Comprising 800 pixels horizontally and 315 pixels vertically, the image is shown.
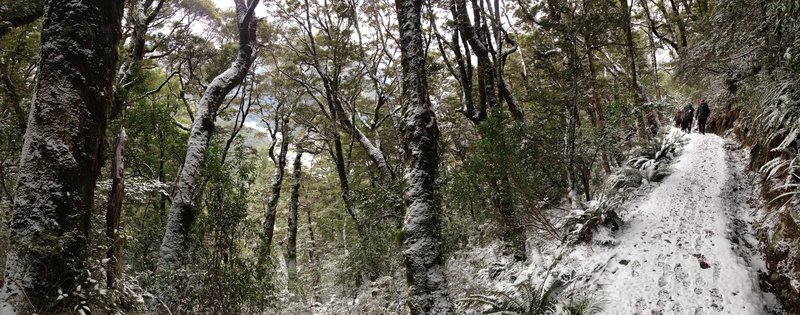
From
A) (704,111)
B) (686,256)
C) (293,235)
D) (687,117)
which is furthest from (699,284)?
(687,117)

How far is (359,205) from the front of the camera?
390 inches

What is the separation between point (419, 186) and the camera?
15.6 feet

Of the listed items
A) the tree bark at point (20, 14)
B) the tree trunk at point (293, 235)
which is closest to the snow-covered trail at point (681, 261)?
the tree bark at point (20, 14)

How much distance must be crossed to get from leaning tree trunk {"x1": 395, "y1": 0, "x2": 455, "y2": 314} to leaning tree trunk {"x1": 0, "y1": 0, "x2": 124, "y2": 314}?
2897mm

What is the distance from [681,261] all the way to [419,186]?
3547 millimetres

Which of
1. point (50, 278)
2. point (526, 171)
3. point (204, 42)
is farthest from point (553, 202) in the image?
point (204, 42)

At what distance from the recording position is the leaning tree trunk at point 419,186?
4.43 m

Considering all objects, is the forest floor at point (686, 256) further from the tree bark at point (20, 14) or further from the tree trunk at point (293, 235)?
the tree trunk at point (293, 235)

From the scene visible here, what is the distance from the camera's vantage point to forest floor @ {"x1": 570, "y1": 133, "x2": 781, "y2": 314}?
182 inches

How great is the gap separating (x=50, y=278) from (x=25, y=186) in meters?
0.69

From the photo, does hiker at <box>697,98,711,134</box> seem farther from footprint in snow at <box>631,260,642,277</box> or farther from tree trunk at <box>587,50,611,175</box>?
footprint in snow at <box>631,260,642,277</box>

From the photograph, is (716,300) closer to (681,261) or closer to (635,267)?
(681,261)

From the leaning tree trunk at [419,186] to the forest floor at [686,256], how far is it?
85.2 inches

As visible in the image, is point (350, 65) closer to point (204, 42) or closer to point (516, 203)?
point (204, 42)
